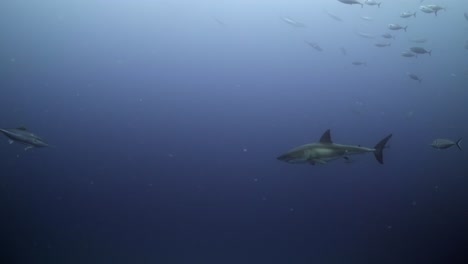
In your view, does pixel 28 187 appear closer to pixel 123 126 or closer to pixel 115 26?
pixel 123 126

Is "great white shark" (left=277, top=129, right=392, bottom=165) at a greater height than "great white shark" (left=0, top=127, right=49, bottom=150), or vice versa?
"great white shark" (left=0, top=127, right=49, bottom=150)

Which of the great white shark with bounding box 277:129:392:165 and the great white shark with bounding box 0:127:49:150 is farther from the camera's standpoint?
the great white shark with bounding box 0:127:49:150

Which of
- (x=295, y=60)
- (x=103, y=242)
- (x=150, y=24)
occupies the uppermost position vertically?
(x=150, y=24)

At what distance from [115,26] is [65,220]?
70.7ft

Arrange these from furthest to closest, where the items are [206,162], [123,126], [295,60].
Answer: [295,60] → [123,126] → [206,162]

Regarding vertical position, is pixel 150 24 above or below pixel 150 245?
above

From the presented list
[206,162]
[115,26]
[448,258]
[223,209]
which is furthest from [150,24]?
[448,258]

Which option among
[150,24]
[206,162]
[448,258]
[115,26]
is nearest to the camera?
[448,258]

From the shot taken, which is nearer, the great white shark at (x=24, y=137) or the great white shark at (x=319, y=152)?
the great white shark at (x=319, y=152)

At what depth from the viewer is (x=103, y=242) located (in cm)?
1234

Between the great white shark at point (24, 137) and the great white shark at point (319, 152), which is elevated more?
the great white shark at point (24, 137)

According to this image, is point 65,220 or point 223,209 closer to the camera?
point 65,220

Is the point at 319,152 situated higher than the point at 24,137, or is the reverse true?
the point at 24,137

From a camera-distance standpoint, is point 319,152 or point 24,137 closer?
point 319,152
